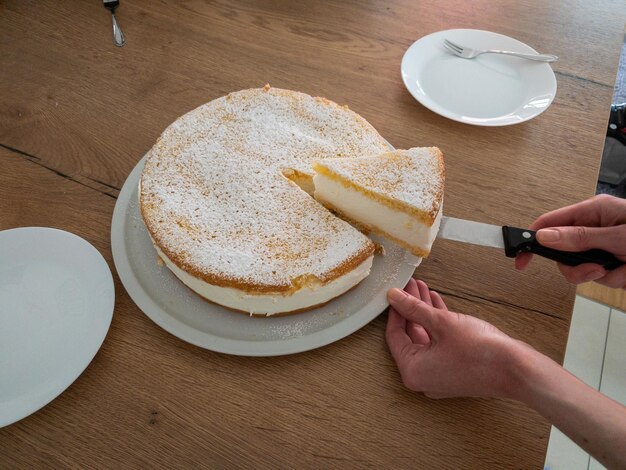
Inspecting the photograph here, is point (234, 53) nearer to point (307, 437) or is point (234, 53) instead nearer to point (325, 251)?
point (325, 251)

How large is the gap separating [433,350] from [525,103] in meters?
0.97

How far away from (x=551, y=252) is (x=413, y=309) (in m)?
0.33

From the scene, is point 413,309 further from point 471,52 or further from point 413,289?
point 471,52

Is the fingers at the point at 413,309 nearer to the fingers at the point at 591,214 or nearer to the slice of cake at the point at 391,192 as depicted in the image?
the slice of cake at the point at 391,192

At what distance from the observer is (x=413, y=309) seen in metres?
1.08

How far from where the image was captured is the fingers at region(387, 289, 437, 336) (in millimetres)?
1060

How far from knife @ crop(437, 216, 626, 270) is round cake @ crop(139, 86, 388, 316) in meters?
0.27

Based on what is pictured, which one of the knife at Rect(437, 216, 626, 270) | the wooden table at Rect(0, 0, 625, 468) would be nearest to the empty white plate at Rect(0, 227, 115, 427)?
the wooden table at Rect(0, 0, 625, 468)

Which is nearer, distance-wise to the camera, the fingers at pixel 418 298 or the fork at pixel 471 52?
the fingers at pixel 418 298

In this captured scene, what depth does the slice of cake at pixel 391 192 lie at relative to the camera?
44.3 inches

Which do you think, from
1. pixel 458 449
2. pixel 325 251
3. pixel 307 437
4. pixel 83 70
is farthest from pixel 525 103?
pixel 83 70

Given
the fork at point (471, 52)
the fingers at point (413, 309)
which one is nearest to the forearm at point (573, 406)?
the fingers at point (413, 309)

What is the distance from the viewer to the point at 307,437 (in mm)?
975

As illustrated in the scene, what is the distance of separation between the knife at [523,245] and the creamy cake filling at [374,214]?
3.7 inches
